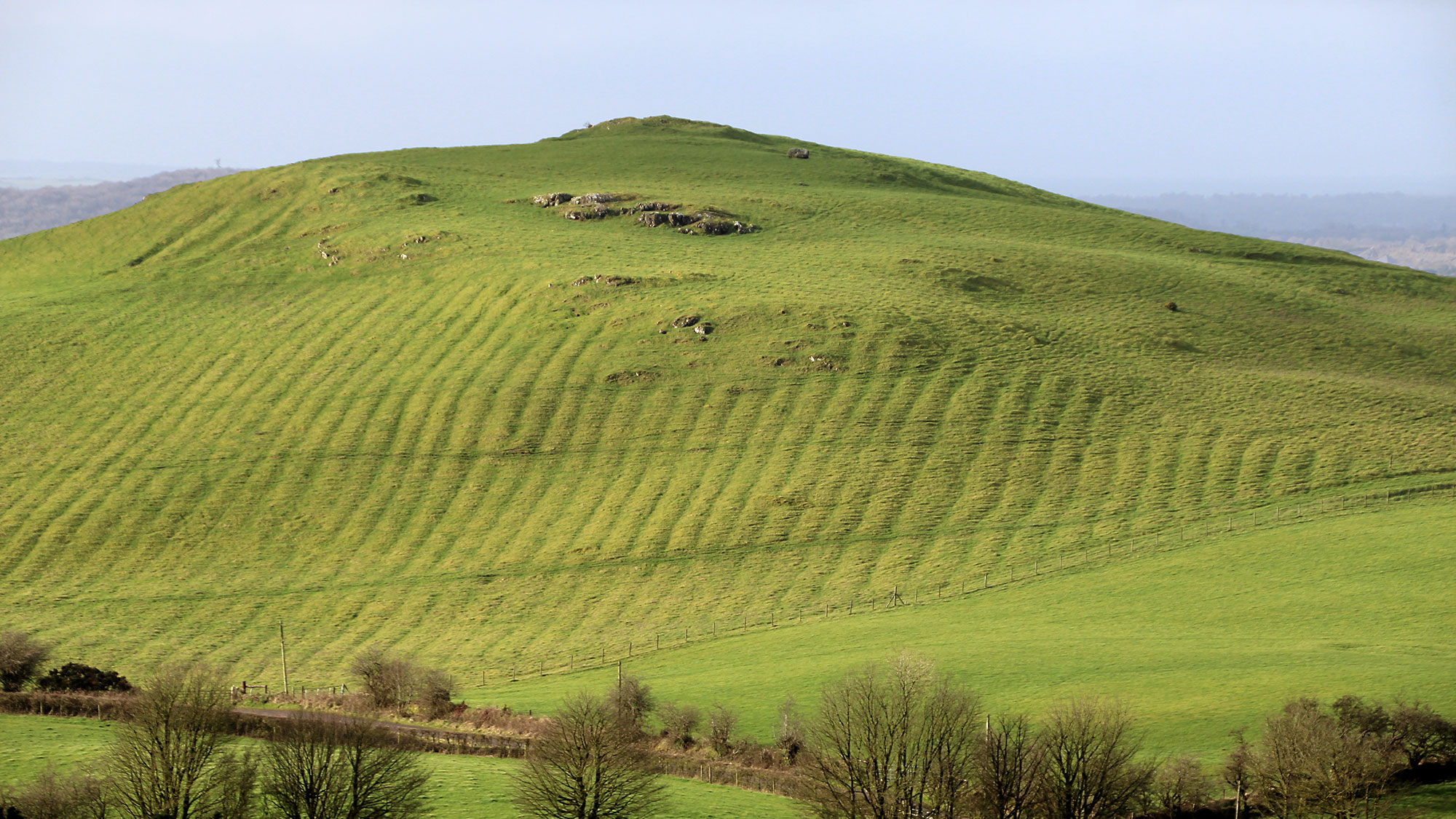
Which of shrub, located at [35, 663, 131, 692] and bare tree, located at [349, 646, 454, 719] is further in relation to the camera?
shrub, located at [35, 663, 131, 692]

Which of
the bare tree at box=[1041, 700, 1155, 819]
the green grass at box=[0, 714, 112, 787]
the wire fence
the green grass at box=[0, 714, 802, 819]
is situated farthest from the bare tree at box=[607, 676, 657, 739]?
the green grass at box=[0, 714, 112, 787]

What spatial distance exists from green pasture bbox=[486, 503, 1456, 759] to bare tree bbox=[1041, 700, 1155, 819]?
18.6ft

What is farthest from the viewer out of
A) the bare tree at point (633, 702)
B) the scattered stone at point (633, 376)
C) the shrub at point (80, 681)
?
the scattered stone at point (633, 376)

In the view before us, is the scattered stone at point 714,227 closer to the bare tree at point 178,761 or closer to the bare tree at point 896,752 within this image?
the bare tree at point 896,752

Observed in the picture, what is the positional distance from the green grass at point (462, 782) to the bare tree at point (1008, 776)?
6508 mm

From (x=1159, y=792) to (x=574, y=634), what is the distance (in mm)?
32970

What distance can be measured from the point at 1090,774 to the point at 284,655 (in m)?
39.1

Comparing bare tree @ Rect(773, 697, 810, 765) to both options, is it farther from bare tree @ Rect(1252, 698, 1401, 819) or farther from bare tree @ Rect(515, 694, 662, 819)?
bare tree @ Rect(1252, 698, 1401, 819)

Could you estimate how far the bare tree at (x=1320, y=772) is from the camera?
115 feet

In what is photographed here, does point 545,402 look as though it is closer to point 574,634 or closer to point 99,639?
point 574,634

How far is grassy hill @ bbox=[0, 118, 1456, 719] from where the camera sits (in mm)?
67312

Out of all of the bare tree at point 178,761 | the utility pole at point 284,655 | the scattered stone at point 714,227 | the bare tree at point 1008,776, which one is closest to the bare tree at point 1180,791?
the bare tree at point 1008,776

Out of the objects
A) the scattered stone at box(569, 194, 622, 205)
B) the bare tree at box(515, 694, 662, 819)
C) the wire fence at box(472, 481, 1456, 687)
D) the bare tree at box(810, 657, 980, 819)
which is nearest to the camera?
the bare tree at box(810, 657, 980, 819)

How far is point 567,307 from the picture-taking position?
9981 cm
